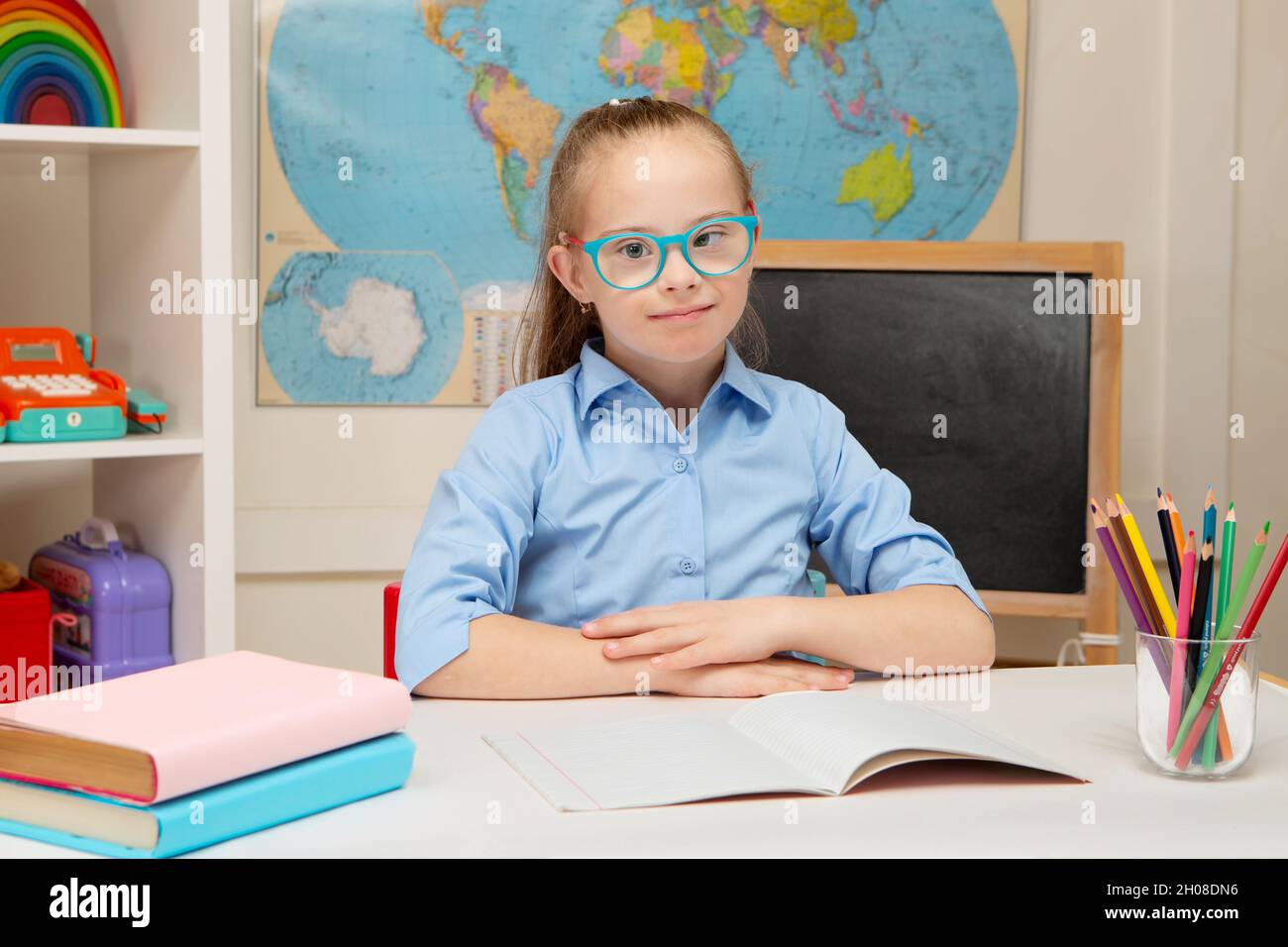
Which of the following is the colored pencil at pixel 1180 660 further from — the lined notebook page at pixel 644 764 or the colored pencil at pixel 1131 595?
the lined notebook page at pixel 644 764

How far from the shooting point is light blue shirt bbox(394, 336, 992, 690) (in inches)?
54.0

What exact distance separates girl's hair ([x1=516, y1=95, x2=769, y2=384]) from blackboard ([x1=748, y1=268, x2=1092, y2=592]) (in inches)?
26.1

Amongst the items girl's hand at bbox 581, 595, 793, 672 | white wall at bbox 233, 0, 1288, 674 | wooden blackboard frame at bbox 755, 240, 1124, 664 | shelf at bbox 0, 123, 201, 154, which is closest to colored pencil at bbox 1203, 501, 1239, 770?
girl's hand at bbox 581, 595, 793, 672

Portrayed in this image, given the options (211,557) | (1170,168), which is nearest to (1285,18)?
(1170,168)

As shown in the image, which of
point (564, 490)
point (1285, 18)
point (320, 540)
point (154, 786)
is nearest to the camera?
point (154, 786)

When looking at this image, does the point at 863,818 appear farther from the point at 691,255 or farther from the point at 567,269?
the point at 567,269

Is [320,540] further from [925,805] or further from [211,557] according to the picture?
[925,805]

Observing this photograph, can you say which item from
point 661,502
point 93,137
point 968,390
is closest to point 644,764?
point 661,502

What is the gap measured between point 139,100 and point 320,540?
817 millimetres

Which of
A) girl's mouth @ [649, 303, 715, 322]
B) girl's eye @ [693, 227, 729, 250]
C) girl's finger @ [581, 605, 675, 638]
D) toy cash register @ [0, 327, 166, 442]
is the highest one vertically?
girl's eye @ [693, 227, 729, 250]

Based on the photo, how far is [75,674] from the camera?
6.01ft

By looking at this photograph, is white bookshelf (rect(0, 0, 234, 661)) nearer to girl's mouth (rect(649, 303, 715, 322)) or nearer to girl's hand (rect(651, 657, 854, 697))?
girl's mouth (rect(649, 303, 715, 322))

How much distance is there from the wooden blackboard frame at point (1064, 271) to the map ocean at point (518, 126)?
0.97ft

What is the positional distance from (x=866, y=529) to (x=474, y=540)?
0.45m
